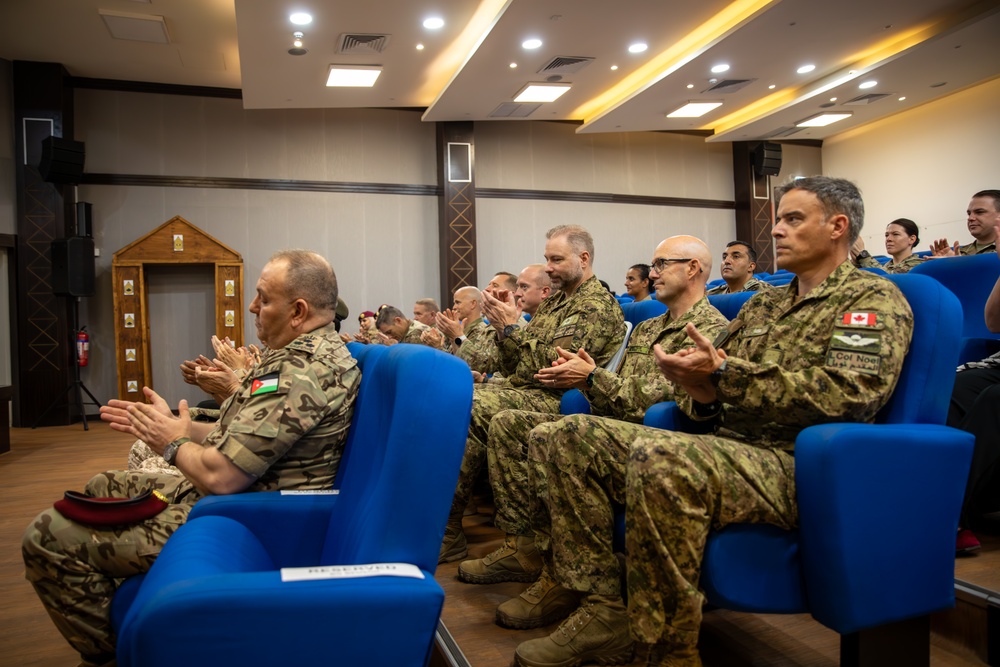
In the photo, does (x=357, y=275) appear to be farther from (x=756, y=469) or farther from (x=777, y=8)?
(x=756, y=469)

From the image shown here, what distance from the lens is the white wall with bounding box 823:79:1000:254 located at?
8445mm

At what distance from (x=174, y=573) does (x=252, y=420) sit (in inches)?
16.3

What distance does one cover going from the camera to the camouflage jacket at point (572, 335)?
268 centimetres

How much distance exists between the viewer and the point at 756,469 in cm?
146

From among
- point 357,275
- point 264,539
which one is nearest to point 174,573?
point 264,539

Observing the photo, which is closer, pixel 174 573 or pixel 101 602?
pixel 174 573

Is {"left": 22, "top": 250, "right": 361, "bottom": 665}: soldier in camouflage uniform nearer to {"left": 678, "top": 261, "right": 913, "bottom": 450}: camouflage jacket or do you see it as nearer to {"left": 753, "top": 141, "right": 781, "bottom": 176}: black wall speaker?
{"left": 678, "top": 261, "right": 913, "bottom": 450}: camouflage jacket

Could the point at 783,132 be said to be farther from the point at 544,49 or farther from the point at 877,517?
the point at 877,517

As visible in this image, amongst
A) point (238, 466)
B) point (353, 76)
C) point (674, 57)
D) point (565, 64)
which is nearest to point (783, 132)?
point (674, 57)

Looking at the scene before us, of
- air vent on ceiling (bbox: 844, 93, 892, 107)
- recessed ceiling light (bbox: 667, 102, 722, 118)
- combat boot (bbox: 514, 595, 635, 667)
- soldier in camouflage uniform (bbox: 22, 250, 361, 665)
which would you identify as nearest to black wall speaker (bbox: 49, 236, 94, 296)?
soldier in camouflage uniform (bbox: 22, 250, 361, 665)

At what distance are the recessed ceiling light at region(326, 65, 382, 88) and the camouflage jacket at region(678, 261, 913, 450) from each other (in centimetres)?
599

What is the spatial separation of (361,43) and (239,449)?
561 cm

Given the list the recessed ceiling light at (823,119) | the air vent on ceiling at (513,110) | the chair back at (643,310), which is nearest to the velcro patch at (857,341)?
the chair back at (643,310)

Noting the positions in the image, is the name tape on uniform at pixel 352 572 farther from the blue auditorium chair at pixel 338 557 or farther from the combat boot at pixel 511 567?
the combat boot at pixel 511 567
